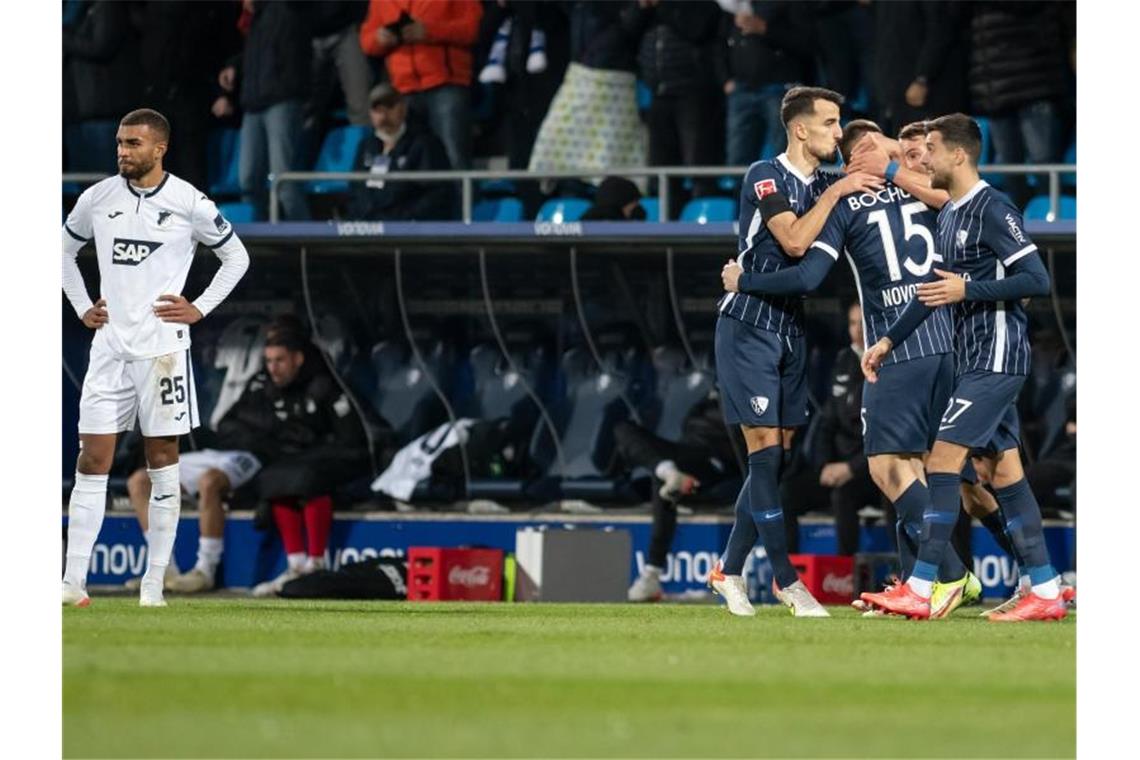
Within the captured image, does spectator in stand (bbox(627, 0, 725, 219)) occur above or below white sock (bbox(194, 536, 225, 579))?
above

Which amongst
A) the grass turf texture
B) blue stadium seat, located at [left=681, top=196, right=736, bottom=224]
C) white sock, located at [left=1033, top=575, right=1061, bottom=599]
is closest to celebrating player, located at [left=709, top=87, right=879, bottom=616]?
the grass turf texture

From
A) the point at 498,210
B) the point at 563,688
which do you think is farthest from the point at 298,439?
the point at 563,688

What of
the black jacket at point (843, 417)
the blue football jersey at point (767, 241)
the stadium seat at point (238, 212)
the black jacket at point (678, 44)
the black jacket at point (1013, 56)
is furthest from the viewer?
the stadium seat at point (238, 212)

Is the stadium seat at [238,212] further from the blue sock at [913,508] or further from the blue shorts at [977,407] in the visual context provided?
the blue shorts at [977,407]

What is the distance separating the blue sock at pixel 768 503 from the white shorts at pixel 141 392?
6.90ft

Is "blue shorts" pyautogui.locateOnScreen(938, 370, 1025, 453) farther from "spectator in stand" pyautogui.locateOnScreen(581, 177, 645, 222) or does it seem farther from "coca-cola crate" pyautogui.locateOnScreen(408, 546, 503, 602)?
"spectator in stand" pyautogui.locateOnScreen(581, 177, 645, 222)

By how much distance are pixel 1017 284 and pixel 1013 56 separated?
4897 mm

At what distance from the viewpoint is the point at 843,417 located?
1224cm

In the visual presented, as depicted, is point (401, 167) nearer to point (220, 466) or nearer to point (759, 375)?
point (220, 466)

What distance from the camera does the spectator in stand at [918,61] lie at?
12648 mm

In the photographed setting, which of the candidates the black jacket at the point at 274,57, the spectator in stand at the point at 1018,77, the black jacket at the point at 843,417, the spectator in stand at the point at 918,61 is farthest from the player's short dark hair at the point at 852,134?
the black jacket at the point at 274,57

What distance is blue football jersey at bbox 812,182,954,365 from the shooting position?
8.52 metres
